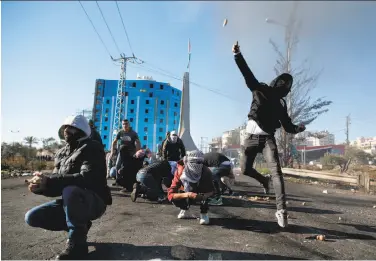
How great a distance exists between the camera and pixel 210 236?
313 cm

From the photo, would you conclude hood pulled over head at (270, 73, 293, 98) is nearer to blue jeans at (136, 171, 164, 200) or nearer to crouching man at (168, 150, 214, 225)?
crouching man at (168, 150, 214, 225)

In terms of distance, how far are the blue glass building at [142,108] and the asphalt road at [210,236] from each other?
40.4 meters

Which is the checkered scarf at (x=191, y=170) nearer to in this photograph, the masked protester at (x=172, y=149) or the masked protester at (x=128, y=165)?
the masked protester at (x=172, y=149)

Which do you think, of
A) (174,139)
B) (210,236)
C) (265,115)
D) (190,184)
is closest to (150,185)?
(174,139)

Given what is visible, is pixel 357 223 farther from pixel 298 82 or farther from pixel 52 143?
pixel 52 143

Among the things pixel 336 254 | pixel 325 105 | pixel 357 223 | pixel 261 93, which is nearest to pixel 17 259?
pixel 336 254

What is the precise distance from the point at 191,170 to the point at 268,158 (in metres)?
1.16

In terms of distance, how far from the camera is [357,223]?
411cm

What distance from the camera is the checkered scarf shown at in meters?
4.08

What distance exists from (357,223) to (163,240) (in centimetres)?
308

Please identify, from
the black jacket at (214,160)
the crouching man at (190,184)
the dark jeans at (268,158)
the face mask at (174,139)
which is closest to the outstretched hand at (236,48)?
the dark jeans at (268,158)

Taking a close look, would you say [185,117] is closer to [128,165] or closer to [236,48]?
[128,165]

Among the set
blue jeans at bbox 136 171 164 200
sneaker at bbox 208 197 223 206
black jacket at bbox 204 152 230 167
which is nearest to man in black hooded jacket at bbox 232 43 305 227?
sneaker at bbox 208 197 223 206

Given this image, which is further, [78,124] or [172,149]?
[172,149]
